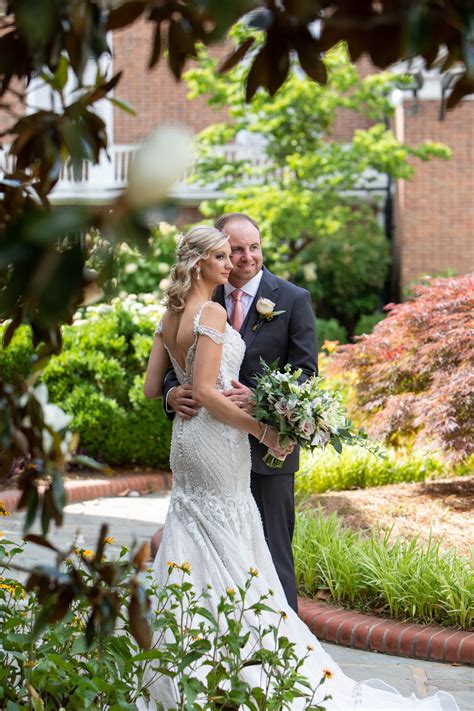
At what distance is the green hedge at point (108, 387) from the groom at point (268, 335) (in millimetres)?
5201

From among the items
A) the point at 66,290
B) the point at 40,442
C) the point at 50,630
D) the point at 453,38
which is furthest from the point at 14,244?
the point at 50,630

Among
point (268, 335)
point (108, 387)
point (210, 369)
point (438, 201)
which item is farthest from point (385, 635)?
point (438, 201)

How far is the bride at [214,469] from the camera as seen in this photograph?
151 inches

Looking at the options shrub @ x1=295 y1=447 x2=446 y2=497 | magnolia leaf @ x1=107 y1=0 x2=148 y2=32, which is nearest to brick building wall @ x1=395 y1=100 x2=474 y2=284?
shrub @ x1=295 y1=447 x2=446 y2=497

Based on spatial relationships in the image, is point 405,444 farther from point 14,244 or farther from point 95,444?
point 14,244

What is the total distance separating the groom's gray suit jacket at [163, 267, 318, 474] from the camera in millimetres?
4449

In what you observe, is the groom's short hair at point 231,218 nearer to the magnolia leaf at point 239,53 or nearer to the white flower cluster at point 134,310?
the magnolia leaf at point 239,53

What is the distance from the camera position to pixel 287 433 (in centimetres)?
386

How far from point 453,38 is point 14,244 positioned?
66 centimetres

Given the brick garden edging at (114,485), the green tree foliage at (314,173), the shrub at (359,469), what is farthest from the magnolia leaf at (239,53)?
the green tree foliage at (314,173)

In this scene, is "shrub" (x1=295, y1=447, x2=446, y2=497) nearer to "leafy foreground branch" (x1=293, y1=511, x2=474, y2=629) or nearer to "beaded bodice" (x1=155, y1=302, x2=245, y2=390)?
"leafy foreground branch" (x1=293, y1=511, x2=474, y2=629)

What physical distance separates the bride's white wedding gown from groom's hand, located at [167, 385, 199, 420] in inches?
1.2

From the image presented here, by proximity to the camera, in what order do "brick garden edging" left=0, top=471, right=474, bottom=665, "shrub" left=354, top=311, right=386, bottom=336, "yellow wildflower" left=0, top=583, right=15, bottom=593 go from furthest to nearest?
"shrub" left=354, top=311, right=386, bottom=336
"brick garden edging" left=0, top=471, right=474, bottom=665
"yellow wildflower" left=0, top=583, right=15, bottom=593

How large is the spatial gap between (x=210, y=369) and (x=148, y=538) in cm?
373
